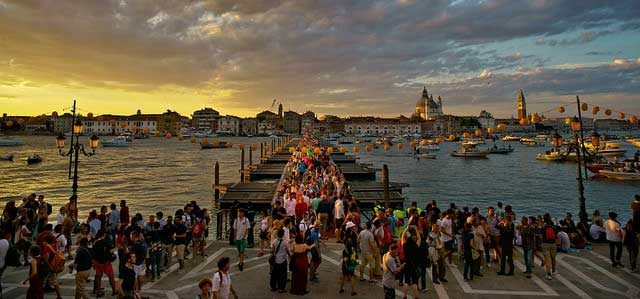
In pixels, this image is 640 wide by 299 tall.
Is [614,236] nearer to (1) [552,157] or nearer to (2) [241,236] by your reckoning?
(2) [241,236]

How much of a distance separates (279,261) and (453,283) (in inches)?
152

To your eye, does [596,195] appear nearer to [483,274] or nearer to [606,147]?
[483,274]

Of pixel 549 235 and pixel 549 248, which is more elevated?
pixel 549 235

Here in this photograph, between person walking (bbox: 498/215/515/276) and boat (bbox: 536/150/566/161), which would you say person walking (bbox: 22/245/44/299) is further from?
boat (bbox: 536/150/566/161)

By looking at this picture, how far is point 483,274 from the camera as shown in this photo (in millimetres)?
8953

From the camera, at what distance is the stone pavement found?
7.84m

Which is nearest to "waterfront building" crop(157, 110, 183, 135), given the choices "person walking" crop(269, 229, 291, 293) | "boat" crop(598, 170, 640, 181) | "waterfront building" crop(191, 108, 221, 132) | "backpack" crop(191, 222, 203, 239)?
"waterfront building" crop(191, 108, 221, 132)

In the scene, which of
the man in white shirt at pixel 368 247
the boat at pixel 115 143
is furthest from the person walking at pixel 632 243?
the boat at pixel 115 143

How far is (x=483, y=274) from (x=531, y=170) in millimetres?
49001

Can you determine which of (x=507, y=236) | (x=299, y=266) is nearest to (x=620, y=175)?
(x=507, y=236)

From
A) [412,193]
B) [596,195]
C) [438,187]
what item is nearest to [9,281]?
[412,193]

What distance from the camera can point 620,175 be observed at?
38188 mm

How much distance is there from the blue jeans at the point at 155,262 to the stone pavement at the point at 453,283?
216 mm

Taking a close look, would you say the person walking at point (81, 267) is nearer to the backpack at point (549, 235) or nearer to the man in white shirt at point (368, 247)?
the man in white shirt at point (368, 247)
